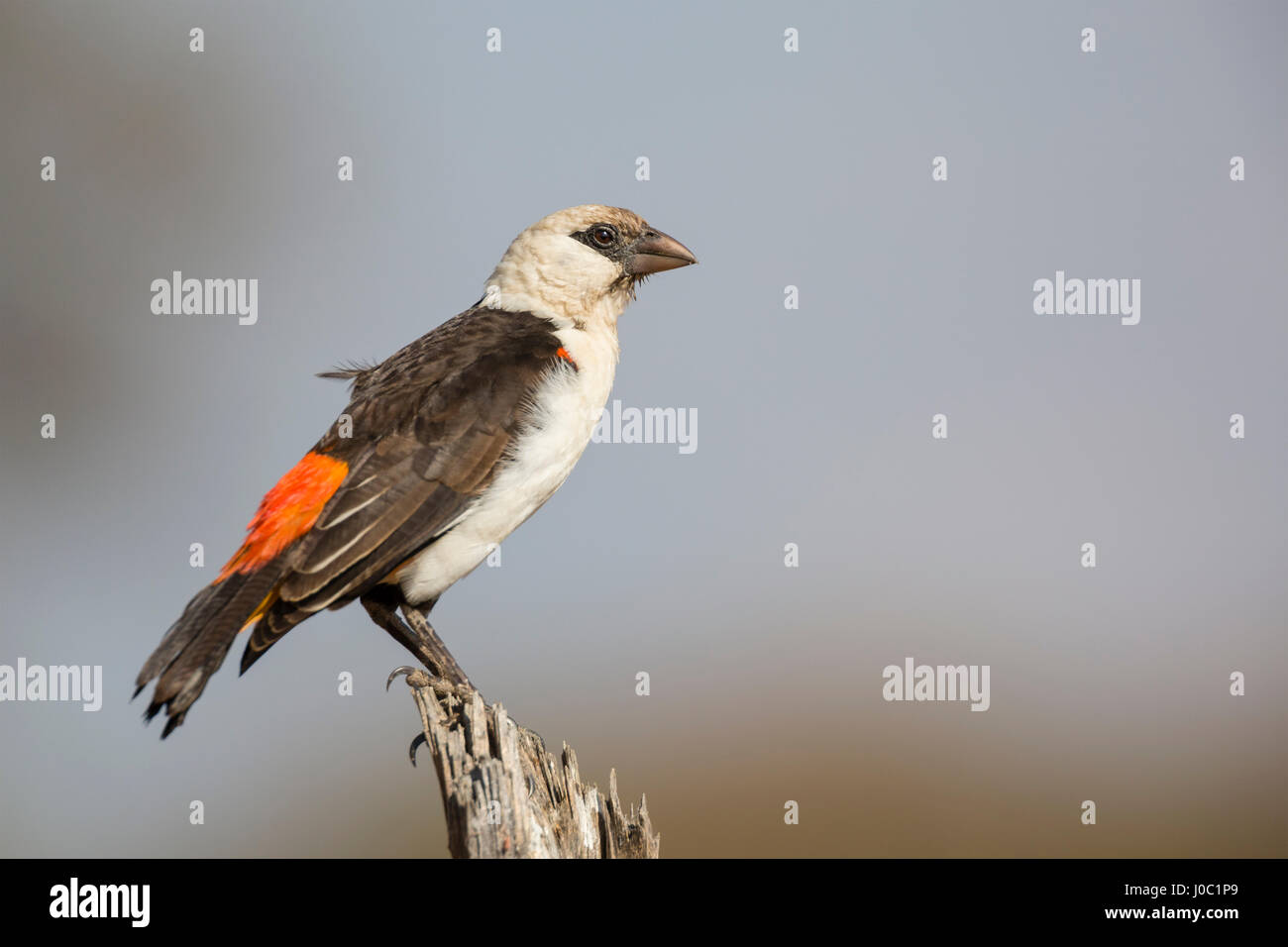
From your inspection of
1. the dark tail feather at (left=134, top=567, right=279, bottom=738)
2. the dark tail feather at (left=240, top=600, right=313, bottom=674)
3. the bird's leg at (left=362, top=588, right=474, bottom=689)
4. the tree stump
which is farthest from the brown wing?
the tree stump

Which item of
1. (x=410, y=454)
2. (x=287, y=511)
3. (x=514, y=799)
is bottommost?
(x=514, y=799)

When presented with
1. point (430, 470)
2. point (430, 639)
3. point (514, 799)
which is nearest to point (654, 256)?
point (430, 470)

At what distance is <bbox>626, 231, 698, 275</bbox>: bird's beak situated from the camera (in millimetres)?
7133

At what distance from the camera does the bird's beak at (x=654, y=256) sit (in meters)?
7.13

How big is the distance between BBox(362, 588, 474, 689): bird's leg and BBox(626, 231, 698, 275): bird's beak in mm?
2471

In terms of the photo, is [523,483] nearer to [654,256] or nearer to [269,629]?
[269,629]

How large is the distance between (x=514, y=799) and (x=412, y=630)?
6.65 ft

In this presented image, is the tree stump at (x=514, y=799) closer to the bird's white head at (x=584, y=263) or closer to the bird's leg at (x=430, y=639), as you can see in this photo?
the bird's leg at (x=430, y=639)

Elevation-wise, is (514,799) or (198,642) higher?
(198,642)

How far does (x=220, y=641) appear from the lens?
5.11m

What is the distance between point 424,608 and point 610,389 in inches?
65.4

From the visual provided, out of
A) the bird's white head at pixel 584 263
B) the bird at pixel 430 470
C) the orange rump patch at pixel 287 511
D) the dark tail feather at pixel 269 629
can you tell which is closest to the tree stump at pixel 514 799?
the dark tail feather at pixel 269 629

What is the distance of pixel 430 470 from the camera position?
231 inches

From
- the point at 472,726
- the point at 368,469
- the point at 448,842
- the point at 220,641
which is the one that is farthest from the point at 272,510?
the point at 448,842
